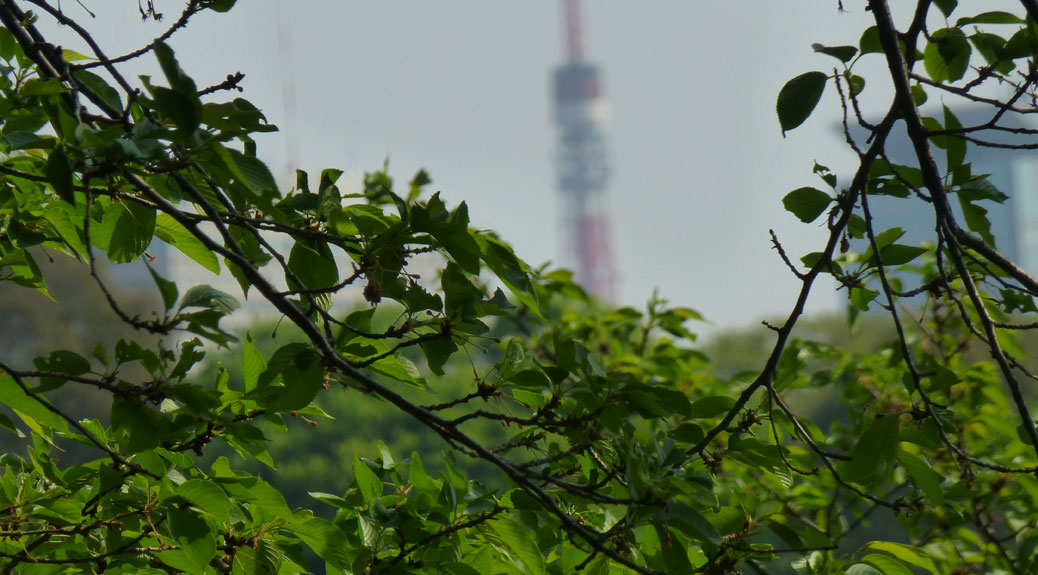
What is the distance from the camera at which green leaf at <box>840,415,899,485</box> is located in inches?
48.7

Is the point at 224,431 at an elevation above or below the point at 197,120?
below

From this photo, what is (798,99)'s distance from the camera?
1.22 metres

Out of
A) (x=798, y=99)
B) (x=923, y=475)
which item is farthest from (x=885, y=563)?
(x=798, y=99)

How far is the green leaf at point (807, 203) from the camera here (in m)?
1.36

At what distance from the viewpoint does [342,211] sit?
122 cm

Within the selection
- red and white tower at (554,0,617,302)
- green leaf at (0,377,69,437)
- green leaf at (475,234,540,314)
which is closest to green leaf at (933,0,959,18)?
green leaf at (475,234,540,314)

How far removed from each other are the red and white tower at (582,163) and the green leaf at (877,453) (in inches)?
2024

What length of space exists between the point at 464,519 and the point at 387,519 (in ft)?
0.35

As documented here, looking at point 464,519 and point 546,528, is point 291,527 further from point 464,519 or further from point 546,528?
point 546,528

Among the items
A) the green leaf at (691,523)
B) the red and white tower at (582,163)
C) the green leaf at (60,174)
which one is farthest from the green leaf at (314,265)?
the red and white tower at (582,163)

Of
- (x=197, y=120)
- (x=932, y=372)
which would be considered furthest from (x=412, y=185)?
(x=197, y=120)

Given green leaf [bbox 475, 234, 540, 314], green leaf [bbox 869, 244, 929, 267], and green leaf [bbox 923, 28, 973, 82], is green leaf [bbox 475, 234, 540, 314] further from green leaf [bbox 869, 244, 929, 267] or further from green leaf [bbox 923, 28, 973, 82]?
green leaf [bbox 923, 28, 973, 82]

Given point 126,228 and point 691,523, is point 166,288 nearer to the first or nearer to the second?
point 126,228

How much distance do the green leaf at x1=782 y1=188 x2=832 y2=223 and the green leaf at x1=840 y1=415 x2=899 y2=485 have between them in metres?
0.30
